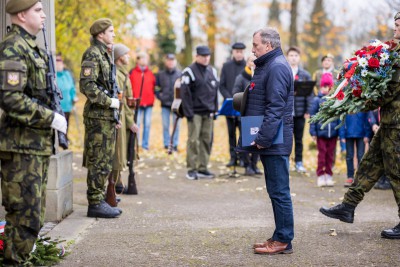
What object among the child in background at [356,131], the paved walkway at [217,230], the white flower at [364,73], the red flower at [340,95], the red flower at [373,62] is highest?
the red flower at [373,62]

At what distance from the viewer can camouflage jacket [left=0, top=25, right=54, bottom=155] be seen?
4738mm

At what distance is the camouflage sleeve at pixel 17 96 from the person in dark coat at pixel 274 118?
6.89 ft

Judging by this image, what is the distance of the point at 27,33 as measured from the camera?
494cm

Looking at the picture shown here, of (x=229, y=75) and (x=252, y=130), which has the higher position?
(x=229, y=75)

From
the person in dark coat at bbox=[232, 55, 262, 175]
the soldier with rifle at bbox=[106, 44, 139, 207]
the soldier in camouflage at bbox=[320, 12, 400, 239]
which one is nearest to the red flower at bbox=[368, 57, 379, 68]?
the soldier in camouflage at bbox=[320, 12, 400, 239]

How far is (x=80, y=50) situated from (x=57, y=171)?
1195 cm

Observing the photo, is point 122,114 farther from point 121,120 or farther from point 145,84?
point 145,84

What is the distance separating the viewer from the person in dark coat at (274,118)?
232 inches

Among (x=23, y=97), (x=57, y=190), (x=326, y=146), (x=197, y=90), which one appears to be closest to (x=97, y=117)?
(x=57, y=190)

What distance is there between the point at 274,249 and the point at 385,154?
166 centimetres

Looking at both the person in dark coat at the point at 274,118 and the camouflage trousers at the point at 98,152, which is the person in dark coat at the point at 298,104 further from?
the person in dark coat at the point at 274,118

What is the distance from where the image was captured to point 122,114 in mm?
9117

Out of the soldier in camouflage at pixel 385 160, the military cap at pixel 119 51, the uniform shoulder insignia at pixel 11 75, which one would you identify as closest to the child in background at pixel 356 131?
the soldier in camouflage at pixel 385 160

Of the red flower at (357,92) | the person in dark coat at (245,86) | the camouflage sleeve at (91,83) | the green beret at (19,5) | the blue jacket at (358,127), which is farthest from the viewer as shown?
the person in dark coat at (245,86)
